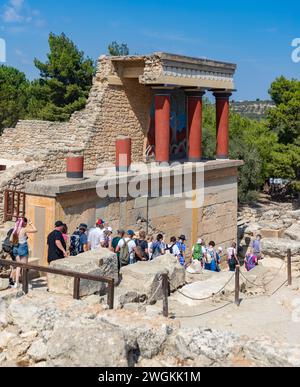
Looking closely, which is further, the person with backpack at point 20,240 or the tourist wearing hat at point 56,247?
the tourist wearing hat at point 56,247

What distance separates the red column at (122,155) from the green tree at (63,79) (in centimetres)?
1735

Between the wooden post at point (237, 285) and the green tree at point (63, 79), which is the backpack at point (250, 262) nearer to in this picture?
the wooden post at point (237, 285)

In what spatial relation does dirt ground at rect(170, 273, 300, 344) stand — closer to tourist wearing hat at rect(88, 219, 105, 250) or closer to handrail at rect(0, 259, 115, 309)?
handrail at rect(0, 259, 115, 309)

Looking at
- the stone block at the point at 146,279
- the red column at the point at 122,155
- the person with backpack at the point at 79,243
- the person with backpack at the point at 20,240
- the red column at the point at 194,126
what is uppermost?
the red column at the point at 194,126

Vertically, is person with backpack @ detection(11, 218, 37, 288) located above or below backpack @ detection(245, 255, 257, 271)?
above

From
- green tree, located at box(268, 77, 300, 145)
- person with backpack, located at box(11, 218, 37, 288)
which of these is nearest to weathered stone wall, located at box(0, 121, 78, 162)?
person with backpack, located at box(11, 218, 37, 288)

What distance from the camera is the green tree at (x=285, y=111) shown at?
32.9 metres

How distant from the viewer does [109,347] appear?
5824 mm

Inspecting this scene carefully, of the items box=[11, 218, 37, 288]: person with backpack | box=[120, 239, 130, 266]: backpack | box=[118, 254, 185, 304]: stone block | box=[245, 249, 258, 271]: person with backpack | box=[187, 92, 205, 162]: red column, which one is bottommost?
box=[245, 249, 258, 271]: person with backpack

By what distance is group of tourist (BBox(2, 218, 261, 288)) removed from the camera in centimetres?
941

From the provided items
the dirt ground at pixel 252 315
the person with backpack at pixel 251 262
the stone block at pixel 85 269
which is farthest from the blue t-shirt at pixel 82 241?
the person with backpack at pixel 251 262

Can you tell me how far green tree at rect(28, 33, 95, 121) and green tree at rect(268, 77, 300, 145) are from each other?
11.8 metres

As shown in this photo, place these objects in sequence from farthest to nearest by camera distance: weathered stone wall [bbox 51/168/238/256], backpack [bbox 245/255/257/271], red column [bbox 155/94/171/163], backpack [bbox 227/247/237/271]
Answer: red column [bbox 155/94/171/163] → backpack [bbox 227/247/237/271] → backpack [bbox 245/255/257/271] → weathered stone wall [bbox 51/168/238/256]

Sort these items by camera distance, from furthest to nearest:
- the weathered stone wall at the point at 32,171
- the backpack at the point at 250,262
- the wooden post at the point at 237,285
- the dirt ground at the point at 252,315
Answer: the backpack at the point at 250,262, the weathered stone wall at the point at 32,171, the wooden post at the point at 237,285, the dirt ground at the point at 252,315
